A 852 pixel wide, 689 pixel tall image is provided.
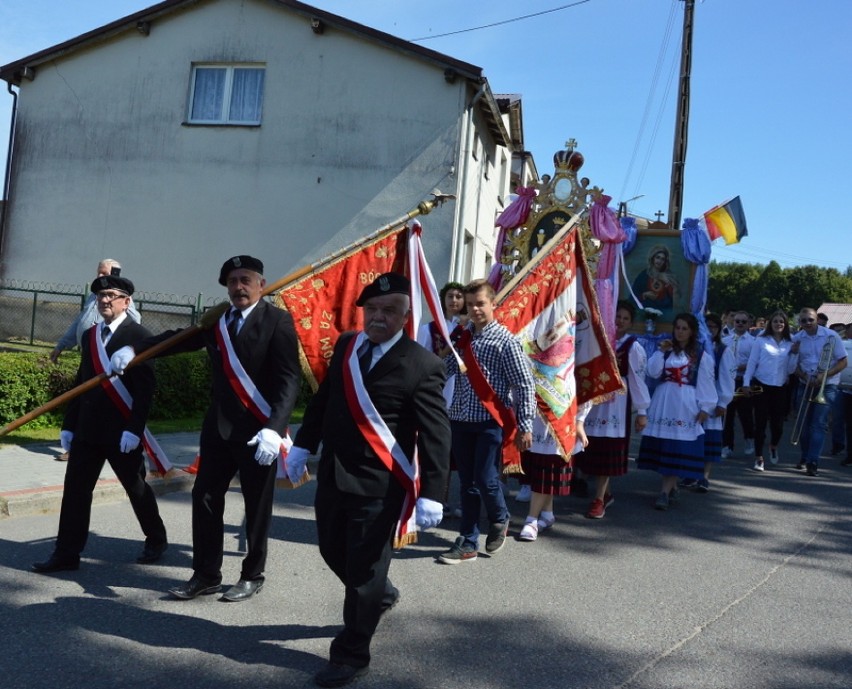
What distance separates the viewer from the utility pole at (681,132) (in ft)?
59.7

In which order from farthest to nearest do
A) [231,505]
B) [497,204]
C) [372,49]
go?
A: [497,204], [372,49], [231,505]

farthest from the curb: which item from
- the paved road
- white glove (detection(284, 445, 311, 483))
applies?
white glove (detection(284, 445, 311, 483))

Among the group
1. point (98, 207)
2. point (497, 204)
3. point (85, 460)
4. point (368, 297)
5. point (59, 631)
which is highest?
point (497, 204)

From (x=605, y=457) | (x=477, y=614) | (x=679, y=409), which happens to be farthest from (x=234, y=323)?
(x=679, y=409)

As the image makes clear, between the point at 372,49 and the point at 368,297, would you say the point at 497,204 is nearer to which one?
the point at 372,49

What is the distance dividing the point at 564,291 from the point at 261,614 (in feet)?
11.4

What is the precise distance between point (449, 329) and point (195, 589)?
115 inches

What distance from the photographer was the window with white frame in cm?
1852

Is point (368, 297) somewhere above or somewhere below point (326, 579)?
above

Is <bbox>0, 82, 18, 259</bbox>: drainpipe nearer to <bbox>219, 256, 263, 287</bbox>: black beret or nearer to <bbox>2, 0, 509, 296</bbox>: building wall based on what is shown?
<bbox>2, 0, 509, 296</bbox>: building wall

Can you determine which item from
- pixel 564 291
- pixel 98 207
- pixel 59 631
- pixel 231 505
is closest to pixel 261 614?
pixel 59 631

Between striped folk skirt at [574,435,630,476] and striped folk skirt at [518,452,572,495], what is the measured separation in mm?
901

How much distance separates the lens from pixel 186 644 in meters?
3.96

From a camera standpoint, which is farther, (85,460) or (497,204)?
(497,204)
